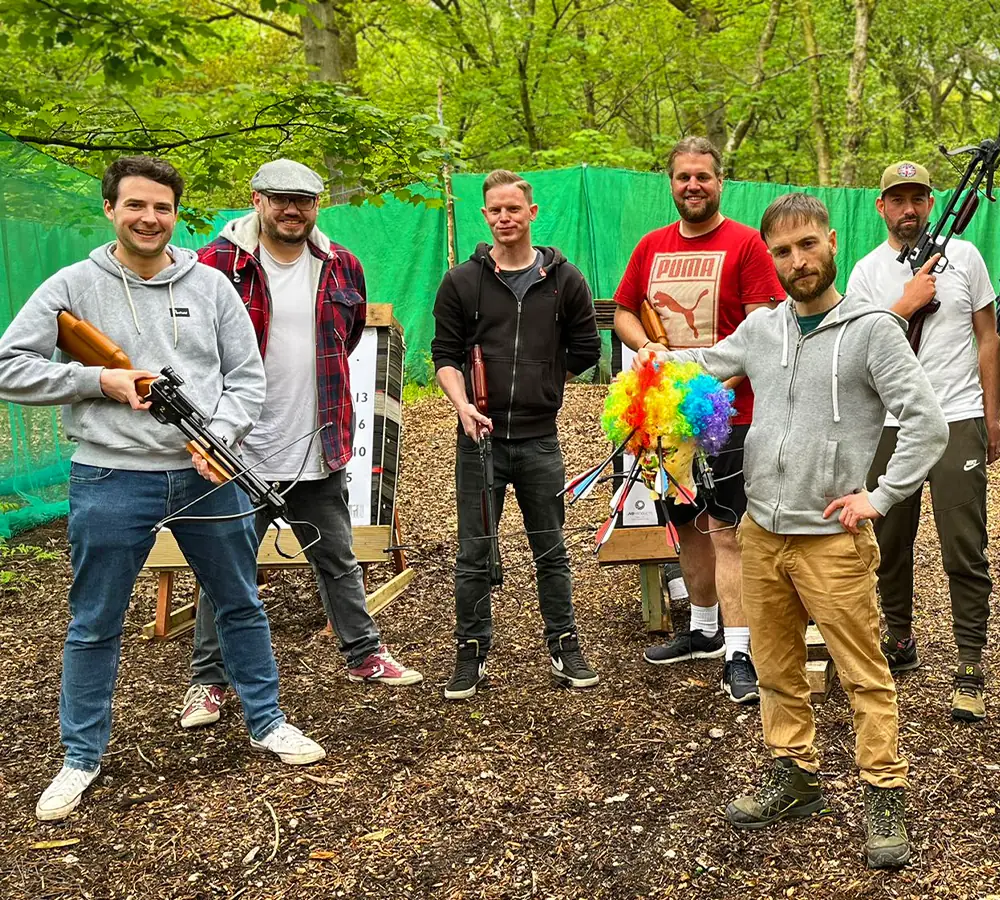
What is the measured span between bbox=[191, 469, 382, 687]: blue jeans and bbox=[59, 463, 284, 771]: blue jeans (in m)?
0.50

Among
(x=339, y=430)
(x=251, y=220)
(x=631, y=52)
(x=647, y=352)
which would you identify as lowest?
(x=339, y=430)

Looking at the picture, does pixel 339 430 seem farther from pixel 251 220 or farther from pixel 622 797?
pixel 622 797

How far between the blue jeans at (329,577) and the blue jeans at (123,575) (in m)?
0.50

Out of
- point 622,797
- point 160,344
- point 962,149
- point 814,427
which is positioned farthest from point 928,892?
point 160,344

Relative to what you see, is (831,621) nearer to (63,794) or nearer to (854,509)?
(854,509)

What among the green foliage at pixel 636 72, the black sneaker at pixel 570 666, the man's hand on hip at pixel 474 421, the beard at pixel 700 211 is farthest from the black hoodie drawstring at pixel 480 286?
the green foliage at pixel 636 72

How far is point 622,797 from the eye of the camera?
11.1 feet

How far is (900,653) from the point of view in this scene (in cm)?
436

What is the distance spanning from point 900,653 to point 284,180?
343 cm

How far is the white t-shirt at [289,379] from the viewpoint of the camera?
4.09 m

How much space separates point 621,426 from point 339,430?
1.36m

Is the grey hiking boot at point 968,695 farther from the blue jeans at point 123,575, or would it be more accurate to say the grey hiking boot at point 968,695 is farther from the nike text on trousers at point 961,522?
the blue jeans at point 123,575

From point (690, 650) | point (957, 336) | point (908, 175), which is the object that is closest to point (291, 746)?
point (690, 650)

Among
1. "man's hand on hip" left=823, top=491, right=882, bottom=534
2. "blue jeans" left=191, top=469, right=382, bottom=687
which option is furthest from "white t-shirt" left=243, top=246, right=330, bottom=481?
"man's hand on hip" left=823, top=491, right=882, bottom=534
